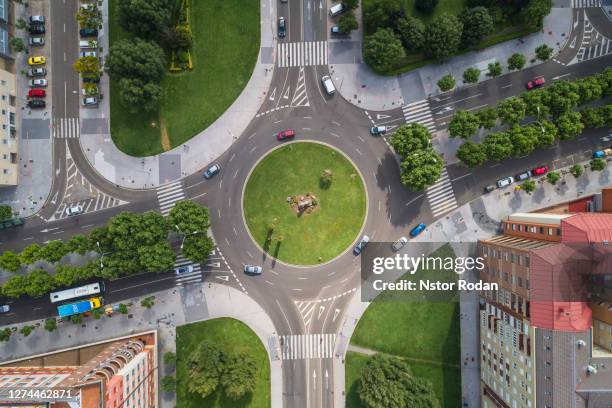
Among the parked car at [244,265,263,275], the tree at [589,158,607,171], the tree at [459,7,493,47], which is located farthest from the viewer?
the parked car at [244,265,263,275]

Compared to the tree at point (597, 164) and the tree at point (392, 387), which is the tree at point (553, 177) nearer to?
the tree at point (597, 164)

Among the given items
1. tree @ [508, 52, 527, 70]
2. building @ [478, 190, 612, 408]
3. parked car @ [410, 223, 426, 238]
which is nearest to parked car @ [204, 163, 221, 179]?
parked car @ [410, 223, 426, 238]

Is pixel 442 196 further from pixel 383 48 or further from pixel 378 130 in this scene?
pixel 383 48

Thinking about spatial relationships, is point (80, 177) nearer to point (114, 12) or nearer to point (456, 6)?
point (114, 12)

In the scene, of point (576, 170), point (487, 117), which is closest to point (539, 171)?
point (576, 170)

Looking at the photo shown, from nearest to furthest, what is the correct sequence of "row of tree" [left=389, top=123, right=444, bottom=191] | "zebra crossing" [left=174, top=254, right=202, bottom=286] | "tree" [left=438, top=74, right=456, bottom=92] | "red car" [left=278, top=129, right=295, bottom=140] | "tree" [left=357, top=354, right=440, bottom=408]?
"tree" [left=357, top=354, right=440, bottom=408]
"row of tree" [left=389, top=123, right=444, bottom=191]
"tree" [left=438, top=74, right=456, bottom=92]
"zebra crossing" [left=174, top=254, right=202, bottom=286]
"red car" [left=278, top=129, right=295, bottom=140]

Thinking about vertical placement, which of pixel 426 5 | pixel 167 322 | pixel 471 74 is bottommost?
pixel 167 322

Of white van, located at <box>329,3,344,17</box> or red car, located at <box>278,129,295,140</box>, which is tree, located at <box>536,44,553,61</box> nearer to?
white van, located at <box>329,3,344,17</box>
